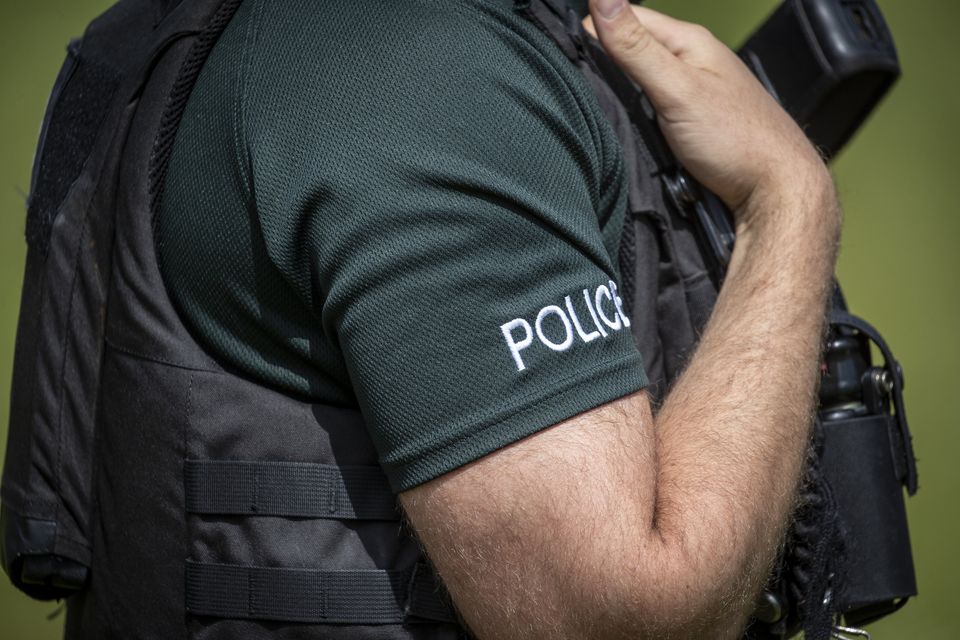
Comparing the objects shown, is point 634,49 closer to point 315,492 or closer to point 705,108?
point 705,108

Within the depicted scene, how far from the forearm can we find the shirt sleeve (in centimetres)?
12

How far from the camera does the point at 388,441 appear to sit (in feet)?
3.04

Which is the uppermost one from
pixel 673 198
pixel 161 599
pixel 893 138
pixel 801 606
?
pixel 673 198

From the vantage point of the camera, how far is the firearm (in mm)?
1206

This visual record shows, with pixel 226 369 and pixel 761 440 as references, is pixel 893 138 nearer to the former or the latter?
pixel 761 440

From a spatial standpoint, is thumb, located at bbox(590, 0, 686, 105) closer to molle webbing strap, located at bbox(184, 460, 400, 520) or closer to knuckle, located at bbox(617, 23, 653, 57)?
knuckle, located at bbox(617, 23, 653, 57)

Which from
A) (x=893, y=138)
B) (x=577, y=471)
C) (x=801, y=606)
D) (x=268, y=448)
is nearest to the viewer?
(x=577, y=471)

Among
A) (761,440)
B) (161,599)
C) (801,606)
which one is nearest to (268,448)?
(161,599)

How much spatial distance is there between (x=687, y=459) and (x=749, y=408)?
93mm

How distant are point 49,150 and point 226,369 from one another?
42 centimetres

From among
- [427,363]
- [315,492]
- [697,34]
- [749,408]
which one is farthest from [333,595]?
[697,34]

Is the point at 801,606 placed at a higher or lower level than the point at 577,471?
lower

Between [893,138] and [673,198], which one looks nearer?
[673,198]

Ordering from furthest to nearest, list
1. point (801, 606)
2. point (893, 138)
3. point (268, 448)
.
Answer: point (893, 138), point (801, 606), point (268, 448)
